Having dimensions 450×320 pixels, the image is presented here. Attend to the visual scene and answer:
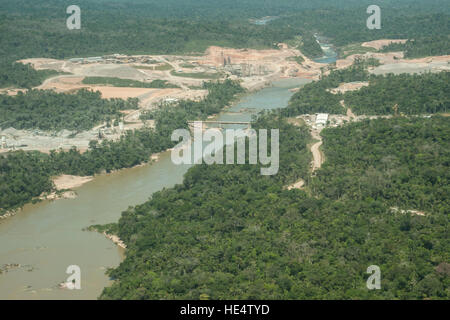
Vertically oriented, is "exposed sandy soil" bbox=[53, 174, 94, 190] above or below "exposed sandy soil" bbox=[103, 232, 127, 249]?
above

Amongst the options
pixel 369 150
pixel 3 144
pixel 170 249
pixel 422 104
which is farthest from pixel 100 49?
pixel 170 249

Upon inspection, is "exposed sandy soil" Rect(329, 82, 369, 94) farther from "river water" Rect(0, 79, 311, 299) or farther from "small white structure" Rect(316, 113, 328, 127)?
"river water" Rect(0, 79, 311, 299)

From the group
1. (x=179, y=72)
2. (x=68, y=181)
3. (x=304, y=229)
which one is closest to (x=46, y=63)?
(x=179, y=72)

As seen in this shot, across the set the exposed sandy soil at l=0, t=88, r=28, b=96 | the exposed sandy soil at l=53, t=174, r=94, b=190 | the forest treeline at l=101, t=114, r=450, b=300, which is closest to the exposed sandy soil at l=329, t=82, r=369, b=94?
the forest treeline at l=101, t=114, r=450, b=300

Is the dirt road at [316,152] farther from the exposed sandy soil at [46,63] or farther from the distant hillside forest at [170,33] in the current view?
the exposed sandy soil at [46,63]

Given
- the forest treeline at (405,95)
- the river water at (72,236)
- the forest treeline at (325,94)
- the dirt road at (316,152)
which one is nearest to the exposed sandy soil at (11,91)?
the river water at (72,236)

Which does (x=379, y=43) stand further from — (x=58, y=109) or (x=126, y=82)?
(x=58, y=109)

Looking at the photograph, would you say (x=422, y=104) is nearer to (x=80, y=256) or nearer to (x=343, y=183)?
(x=343, y=183)
